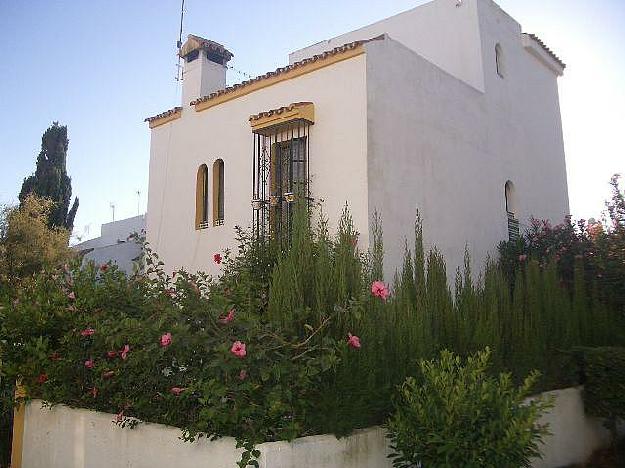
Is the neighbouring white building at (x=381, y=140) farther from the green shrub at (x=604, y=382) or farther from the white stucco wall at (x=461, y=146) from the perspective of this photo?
the green shrub at (x=604, y=382)

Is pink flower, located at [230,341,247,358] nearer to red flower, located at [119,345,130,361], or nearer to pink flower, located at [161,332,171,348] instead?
pink flower, located at [161,332,171,348]

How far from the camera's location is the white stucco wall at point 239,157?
9609mm

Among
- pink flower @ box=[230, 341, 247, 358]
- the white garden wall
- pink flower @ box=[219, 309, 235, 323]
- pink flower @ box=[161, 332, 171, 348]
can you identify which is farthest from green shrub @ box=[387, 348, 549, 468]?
pink flower @ box=[161, 332, 171, 348]

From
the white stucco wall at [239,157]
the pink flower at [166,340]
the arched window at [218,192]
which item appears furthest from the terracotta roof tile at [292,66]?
the pink flower at [166,340]

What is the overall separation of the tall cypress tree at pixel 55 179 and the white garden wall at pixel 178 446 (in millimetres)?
19434

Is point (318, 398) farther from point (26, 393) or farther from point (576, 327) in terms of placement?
point (576, 327)

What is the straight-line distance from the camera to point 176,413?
523 cm

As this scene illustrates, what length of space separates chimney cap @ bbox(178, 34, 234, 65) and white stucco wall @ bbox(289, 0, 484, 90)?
402 cm

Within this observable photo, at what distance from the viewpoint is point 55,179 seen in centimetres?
2573

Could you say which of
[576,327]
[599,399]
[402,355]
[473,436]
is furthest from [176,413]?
[576,327]

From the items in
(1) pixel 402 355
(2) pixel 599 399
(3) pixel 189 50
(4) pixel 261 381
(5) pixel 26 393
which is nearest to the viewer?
(4) pixel 261 381

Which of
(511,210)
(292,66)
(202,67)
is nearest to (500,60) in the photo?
(511,210)

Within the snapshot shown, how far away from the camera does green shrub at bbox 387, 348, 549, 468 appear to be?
169 inches

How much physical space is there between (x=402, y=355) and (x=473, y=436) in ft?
4.42
